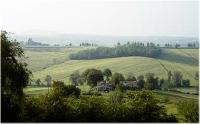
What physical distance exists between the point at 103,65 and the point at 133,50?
33.8 metres

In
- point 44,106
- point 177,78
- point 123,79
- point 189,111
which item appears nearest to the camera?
point 44,106

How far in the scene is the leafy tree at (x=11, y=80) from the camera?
55.5 ft

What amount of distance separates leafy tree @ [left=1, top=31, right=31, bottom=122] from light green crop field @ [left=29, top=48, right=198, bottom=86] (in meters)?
101

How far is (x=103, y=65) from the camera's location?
146m

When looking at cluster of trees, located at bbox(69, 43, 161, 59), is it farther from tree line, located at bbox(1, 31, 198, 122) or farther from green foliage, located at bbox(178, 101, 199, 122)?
tree line, located at bbox(1, 31, 198, 122)

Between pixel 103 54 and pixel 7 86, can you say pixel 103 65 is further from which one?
pixel 7 86

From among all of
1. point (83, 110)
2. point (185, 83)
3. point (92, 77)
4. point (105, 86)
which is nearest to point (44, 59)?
point (92, 77)

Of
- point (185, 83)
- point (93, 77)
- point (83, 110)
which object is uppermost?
point (83, 110)

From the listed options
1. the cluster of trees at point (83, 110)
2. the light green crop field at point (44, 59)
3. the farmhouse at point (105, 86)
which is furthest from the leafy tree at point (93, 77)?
the cluster of trees at point (83, 110)

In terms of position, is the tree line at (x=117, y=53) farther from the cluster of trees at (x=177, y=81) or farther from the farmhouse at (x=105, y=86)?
the farmhouse at (x=105, y=86)

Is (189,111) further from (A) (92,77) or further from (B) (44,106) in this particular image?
(A) (92,77)

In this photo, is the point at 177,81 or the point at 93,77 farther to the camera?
the point at 177,81

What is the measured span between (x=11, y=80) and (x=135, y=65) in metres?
128

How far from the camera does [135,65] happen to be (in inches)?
5684
